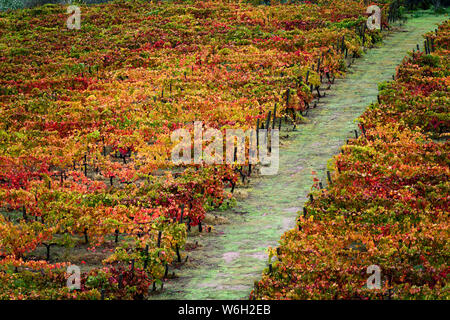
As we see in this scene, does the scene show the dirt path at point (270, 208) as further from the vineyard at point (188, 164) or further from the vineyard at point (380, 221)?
the vineyard at point (380, 221)

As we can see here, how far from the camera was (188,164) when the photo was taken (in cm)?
2131

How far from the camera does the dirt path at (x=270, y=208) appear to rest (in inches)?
577

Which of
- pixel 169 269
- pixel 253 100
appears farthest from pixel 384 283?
pixel 253 100

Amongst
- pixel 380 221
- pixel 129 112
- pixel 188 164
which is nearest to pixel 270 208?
pixel 188 164

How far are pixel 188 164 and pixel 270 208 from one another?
358 cm

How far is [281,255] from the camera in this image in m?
14.6

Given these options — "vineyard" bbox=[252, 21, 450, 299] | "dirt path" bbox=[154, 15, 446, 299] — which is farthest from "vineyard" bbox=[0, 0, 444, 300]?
"dirt path" bbox=[154, 15, 446, 299]

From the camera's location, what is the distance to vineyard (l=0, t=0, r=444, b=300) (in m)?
14.0

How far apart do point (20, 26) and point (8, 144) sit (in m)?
26.8

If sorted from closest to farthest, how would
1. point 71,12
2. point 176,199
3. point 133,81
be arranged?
point 176,199, point 133,81, point 71,12

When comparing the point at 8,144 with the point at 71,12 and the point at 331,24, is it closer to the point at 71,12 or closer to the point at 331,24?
the point at 331,24

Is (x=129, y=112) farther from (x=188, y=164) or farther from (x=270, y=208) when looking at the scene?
(x=270, y=208)

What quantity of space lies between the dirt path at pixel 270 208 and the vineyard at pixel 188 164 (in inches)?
20.9

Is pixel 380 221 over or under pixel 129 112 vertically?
under
